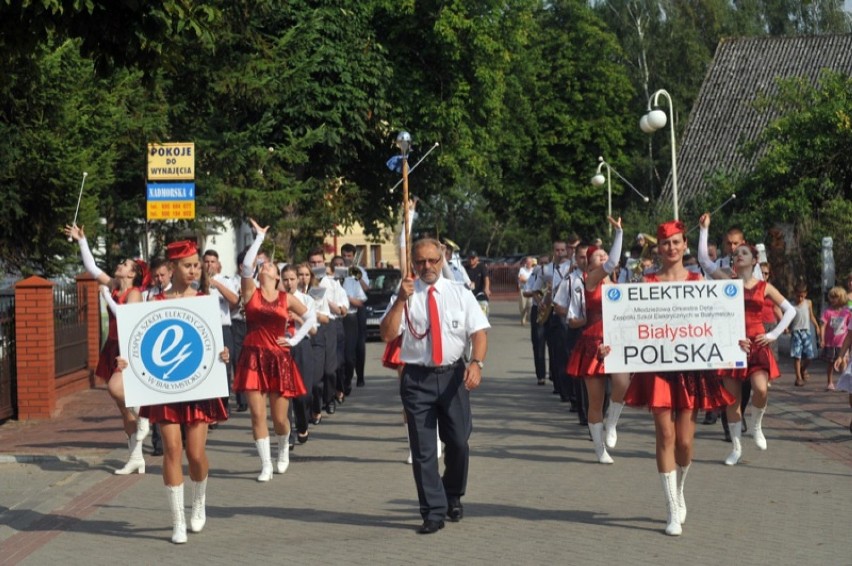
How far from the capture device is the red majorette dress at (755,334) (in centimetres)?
1230

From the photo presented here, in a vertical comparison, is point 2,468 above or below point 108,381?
below

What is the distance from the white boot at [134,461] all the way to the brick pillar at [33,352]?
466 cm

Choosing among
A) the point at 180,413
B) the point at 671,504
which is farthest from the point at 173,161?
the point at 671,504

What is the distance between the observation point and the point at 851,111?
26906 mm

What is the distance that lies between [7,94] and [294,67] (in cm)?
1210

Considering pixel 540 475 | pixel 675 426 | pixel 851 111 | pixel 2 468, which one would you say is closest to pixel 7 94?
pixel 2 468

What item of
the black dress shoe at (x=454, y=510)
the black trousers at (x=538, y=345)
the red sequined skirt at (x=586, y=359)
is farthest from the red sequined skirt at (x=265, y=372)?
the black trousers at (x=538, y=345)

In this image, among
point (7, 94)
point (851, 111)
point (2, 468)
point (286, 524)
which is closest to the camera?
point (286, 524)

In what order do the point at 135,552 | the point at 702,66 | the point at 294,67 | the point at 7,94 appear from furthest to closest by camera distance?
the point at 702,66
the point at 294,67
the point at 7,94
the point at 135,552

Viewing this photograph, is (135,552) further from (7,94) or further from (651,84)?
(651,84)

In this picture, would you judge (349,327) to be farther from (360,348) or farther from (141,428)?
(141,428)

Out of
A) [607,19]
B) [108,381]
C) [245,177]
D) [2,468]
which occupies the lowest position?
[2,468]

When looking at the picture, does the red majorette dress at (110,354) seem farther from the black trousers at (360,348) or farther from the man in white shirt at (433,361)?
the black trousers at (360,348)

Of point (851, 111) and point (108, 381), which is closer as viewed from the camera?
point (108, 381)
